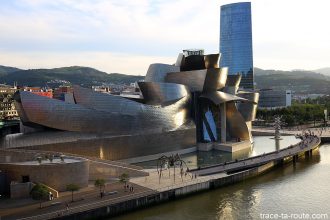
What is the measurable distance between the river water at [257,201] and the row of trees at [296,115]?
48378 mm

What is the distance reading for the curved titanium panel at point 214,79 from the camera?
55250 mm

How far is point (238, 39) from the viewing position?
142625mm

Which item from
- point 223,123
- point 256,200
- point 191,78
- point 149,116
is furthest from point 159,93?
point 256,200

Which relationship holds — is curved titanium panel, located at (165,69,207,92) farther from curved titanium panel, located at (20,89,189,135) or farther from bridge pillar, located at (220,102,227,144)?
curved titanium panel, located at (20,89,189,135)

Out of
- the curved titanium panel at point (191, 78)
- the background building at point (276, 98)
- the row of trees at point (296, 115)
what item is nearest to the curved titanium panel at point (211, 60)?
the curved titanium panel at point (191, 78)

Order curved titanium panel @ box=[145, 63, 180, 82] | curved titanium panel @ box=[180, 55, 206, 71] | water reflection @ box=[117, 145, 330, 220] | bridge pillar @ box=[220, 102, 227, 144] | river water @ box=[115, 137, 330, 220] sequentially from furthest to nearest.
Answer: curved titanium panel @ box=[180, 55, 206, 71] → curved titanium panel @ box=[145, 63, 180, 82] → bridge pillar @ box=[220, 102, 227, 144] → water reflection @ box=[117, 145, 330, 220] → river water @ box=[115, 137, 330, 220]

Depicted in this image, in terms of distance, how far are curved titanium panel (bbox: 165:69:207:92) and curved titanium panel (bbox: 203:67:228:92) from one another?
2.26 feet

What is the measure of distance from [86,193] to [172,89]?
78.9ft

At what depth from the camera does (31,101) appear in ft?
124

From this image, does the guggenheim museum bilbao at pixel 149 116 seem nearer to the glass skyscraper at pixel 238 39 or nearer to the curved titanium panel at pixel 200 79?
the curved titanium panel at pixel 200 79

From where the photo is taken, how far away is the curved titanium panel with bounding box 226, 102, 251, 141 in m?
57.9

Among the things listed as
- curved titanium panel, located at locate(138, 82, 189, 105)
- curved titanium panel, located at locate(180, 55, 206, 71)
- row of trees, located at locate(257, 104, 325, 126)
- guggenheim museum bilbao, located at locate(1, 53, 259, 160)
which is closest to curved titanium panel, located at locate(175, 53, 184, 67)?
guggenheim museum bilbao, located at locate(1, 53, 259, 160)

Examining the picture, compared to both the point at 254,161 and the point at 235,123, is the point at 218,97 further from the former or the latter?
the point at 254,161

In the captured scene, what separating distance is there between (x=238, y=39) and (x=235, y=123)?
294ft
